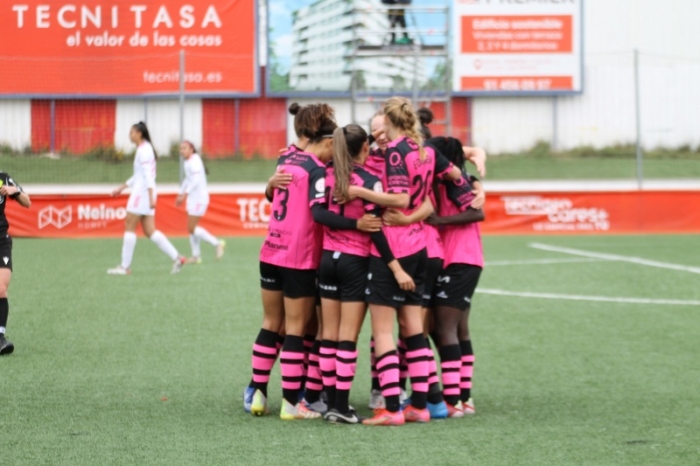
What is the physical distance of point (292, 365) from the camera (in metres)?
7.22

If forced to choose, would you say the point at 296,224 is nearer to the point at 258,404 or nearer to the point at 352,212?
the point at 352,212

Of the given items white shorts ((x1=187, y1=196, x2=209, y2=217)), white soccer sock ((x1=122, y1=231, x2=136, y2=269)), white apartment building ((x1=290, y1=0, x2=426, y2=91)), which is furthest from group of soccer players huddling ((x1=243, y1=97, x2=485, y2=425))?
white apartment building ((x1=290, y1=0, x2=426, y2=91))

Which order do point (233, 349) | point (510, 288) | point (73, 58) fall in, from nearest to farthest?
point (233, 349)
point (510, 288)
point (73, 58)

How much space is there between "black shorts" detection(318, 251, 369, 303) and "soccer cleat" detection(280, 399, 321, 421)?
2.40 ft

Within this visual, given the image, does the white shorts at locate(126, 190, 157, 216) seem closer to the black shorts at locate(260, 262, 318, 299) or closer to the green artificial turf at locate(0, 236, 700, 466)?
the green artificial turf at locate(0, 236, 700, 466)

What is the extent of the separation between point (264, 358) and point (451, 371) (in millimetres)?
1124

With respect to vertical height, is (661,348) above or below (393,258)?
below

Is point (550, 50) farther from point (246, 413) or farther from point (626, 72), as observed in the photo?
point (246, 413)

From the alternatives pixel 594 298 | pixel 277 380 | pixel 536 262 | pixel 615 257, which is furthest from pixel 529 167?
pixel 277 380

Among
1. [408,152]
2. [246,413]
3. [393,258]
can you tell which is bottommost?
[246,413]

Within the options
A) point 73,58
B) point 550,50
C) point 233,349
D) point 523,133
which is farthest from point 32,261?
point 550,50

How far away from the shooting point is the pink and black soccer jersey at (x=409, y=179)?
6779 millimetres

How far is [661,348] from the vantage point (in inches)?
389

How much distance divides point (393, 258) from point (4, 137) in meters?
19.7
